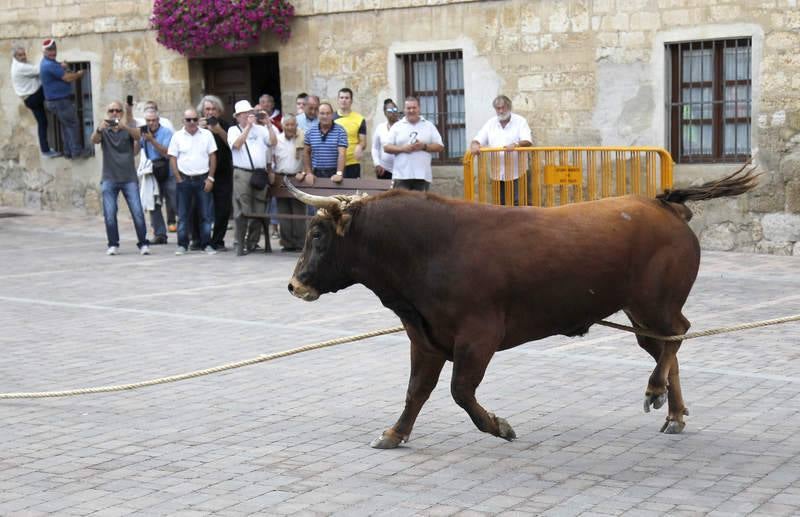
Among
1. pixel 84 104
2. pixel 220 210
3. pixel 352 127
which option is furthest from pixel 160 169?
pixel 84 104

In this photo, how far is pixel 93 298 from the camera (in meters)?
13.2

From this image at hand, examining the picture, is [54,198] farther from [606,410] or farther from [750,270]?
[606,410]

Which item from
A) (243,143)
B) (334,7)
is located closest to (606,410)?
(243,143)

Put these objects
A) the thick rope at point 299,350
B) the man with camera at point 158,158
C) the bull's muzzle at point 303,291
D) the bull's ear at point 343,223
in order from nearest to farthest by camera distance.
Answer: the bull's ear at point 343,223 → the bull's muzzle at point 303,291 → the thick rope at point 299,350 → the man with camera at point 158,158

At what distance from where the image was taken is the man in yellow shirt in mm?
17141

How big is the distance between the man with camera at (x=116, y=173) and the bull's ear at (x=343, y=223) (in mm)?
10346

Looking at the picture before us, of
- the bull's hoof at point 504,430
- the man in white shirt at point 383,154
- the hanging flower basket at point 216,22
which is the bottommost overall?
the bull's hoof at point 504,430

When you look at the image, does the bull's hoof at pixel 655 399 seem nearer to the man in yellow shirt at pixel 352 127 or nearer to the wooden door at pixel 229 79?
the man in yellow shirt at pixel 352 127

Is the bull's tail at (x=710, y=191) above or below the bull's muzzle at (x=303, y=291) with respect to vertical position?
above

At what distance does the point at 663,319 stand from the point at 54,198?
1704 cm

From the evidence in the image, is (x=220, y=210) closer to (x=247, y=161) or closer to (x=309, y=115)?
(x=247, y=161)

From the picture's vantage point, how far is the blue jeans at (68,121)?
861 inches

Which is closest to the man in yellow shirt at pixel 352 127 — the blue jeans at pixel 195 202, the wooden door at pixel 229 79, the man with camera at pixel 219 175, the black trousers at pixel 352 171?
the black trousers at pixel 352 171

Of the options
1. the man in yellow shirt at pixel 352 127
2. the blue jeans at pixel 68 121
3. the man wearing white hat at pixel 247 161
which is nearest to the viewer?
the man wearing white hat at pixel 247 161
